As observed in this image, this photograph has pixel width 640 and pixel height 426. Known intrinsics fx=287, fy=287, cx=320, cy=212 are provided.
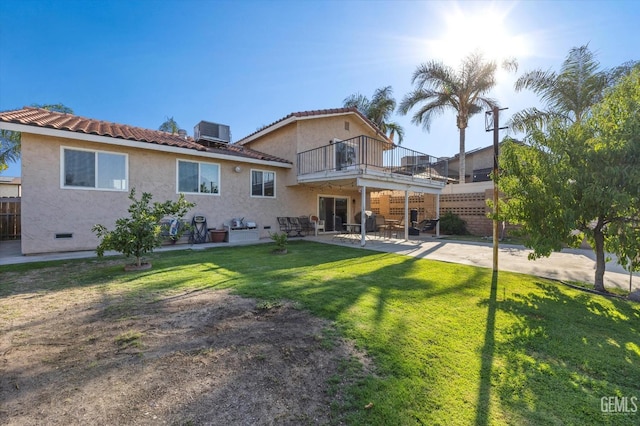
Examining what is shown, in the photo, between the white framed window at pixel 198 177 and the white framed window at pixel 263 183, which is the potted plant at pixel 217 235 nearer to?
the white framed window at pixel 198 177

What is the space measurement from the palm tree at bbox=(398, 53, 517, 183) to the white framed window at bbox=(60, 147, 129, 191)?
15982 millimetres

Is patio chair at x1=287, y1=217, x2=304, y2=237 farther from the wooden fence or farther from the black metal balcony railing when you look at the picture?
the wooden fence

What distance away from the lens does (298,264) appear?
7.43 metres


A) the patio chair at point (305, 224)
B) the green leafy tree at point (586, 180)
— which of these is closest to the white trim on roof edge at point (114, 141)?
the patio chair at point (305, 224)

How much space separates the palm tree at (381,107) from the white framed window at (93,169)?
1714 cm

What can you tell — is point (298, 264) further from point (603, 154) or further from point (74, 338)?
point (603, 154)

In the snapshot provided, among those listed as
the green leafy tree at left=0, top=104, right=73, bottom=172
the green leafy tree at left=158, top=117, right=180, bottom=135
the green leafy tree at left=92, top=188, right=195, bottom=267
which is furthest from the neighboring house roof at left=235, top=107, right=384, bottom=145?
the green leafy tree at left=0, top=104, right=73, bottom=172

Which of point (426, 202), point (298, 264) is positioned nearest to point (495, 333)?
point (298, 264)

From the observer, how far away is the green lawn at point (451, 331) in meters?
2.20

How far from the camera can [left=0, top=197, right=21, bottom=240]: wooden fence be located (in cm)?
1273

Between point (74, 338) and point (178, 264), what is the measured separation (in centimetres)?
423

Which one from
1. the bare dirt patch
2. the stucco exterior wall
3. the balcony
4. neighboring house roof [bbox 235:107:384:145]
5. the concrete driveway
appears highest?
neighboring house roof [bbox 235:107:384:145]

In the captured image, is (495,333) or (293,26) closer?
(495,333)

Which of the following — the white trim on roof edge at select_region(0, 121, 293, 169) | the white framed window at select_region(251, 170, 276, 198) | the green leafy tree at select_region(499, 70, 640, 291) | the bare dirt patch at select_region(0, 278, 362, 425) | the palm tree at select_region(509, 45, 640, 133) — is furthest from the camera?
the white framed window at select_region(251, 170, 276, 198)
